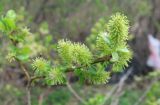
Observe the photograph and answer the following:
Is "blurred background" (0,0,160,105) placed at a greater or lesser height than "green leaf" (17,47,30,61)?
greater

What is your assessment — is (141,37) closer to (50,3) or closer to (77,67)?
(50,3)

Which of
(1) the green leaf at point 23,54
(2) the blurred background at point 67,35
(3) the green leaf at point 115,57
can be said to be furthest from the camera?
(2) the blurred background at point 67,35

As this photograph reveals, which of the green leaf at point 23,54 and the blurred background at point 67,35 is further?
the blurred background at point 67,35

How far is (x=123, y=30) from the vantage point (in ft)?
4.34

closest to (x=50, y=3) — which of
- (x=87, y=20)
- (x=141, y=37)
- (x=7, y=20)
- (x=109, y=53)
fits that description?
(x=87, y=20)

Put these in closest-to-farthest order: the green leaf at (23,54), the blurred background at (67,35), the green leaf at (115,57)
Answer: the green leaf at (115,57) → the green leaf at (23,54) → the blurred background at (67,35)

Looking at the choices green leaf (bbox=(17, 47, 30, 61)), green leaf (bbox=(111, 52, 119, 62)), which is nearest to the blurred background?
green leaf (bbox=(17, 47, 30, 61))

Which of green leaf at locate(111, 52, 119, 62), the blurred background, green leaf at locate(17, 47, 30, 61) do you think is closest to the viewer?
green leaf at locate(111, 52, 119, 62)

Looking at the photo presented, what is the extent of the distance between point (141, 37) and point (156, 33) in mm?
289

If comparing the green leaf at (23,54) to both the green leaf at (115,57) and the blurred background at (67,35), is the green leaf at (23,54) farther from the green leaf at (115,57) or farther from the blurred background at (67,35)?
the blurred background at (67,35)

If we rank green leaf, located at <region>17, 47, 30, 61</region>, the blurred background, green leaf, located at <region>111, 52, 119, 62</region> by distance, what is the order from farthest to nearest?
the blurred background
green leaf, located at <region>17, 47, 30, 61</region>
green leaf, located at <region>111, 52, 119, 62</region>

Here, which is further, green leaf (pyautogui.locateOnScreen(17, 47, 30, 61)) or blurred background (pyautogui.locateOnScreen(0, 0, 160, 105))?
blurred background (pyautogui.locateOnScreen(0, 0, 160, 105))

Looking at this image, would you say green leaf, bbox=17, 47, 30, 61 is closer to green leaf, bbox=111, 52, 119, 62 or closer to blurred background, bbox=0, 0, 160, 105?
green leaf, bbox=111, 52, 119, 62

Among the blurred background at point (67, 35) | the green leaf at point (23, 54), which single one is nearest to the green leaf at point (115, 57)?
the green leaf at point (23, 54)
